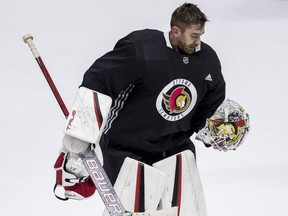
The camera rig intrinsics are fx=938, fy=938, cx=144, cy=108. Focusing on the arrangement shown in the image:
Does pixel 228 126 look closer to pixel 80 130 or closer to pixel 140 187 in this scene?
pixel 140 187

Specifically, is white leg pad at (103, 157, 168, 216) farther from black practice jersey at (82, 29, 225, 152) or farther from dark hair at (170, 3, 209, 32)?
dark hair at (170, 3, 209, 32)

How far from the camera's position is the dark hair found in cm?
294

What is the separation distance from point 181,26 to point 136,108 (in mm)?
296

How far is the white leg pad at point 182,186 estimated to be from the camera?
3029 millimetres

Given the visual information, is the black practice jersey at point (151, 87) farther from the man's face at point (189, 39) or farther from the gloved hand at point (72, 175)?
the gloved hand at point (72, 175)

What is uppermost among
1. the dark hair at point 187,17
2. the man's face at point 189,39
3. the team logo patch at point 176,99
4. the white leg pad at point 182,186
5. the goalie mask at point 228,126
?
the dark hair at point 187,17

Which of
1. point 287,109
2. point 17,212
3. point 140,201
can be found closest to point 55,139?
point 17,212

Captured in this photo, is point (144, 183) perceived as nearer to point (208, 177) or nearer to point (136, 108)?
point (136, 108)

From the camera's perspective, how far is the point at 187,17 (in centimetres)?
295

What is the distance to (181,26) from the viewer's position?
9.68 ft

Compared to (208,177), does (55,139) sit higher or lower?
higher

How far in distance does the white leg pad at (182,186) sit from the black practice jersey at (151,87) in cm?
6

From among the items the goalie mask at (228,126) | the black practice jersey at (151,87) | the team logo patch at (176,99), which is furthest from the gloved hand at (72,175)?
the goalie mask at (228,126)

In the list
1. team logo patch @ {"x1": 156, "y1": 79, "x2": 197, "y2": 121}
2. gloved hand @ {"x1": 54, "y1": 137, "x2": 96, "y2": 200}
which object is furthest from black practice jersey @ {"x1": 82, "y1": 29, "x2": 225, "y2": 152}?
gloved hand @ {"x1": 54, "y1": 137, "x2": 96, "y2": 200}
